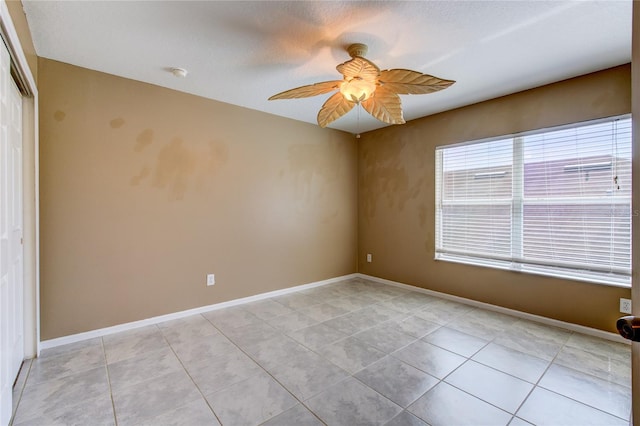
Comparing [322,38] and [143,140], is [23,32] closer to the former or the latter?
[143,140]

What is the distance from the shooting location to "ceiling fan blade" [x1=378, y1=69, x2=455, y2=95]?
1.89 meters

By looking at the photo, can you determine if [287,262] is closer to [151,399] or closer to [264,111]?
[264,111]

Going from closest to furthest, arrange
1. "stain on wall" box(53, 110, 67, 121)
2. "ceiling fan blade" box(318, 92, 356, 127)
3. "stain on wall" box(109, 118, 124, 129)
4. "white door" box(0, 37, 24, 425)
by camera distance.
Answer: "white door" box(0, 37, 24, 425) < "ceiling fan blade" box(318, 92, 356, 127) < "stain on wall" box(53, 110, 67, 121) < "stain on wall" box(109, 118, 124, 129)

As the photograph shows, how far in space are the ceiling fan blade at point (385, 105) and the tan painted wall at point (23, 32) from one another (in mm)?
2236

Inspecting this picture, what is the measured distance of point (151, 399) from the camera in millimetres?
1805

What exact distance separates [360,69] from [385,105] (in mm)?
498

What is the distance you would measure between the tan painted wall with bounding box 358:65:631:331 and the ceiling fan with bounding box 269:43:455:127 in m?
1.52

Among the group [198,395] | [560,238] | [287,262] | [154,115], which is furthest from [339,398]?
[154,115]

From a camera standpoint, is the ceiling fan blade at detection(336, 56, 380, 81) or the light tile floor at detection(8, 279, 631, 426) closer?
the light tile floor at detection(8, 279, 631, 426)

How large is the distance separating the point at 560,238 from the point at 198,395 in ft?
11.4

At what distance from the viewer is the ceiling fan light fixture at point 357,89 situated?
82.3 inches

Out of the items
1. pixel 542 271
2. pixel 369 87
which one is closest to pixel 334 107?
pixel 369 87

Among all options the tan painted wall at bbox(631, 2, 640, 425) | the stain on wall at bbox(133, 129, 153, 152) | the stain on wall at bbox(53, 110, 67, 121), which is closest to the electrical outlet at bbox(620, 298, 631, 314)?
the tan painted wall at bbox(631, 2, 640, 425)

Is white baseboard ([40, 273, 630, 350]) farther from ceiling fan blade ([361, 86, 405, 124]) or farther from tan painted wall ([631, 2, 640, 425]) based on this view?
tan painted wall ([631, 2, 640, 425])
